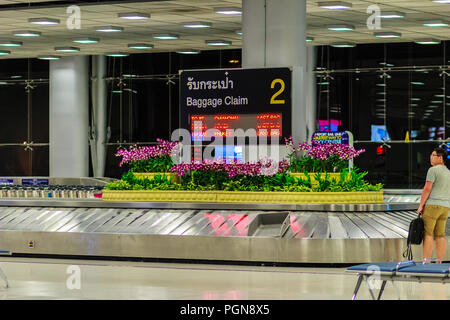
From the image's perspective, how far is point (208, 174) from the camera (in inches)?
631

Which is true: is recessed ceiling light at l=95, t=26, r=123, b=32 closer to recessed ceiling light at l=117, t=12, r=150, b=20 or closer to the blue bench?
recessed ceiling light at l=117, t=12, r=150, b=20

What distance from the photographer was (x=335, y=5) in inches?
841

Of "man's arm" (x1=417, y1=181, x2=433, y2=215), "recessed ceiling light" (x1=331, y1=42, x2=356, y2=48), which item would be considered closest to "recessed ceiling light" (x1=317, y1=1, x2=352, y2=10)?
"recessed ceiling light" (x1=331, y1=42, x2=356, y2=48)

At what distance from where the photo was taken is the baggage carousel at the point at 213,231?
13.9 meters

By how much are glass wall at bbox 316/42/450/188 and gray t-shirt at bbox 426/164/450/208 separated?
17935 millimetres

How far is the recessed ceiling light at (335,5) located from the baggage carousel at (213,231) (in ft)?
23.3

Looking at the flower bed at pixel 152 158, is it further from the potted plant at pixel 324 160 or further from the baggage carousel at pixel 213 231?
the potted plant at pixel 324 160

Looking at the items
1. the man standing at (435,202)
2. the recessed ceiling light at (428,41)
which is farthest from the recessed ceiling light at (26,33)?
the man standing at (435,202)

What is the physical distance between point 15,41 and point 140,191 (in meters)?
13.6

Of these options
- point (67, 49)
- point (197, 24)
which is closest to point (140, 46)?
point (67, 49)

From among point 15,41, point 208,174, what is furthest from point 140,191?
point 15,41

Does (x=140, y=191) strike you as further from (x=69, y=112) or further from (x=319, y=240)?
(x=69, y=112)

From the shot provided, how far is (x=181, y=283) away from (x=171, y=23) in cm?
1348

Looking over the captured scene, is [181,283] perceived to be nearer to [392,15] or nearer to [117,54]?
[392,15]
